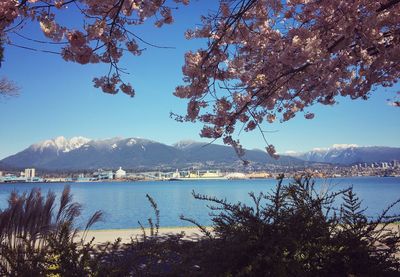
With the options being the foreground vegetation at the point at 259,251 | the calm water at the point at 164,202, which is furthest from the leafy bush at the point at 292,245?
the calm water at the point at 164,202

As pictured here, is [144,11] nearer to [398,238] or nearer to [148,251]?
[148,251]

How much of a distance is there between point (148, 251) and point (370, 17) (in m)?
3.14

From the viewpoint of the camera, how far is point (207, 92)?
4363 mm

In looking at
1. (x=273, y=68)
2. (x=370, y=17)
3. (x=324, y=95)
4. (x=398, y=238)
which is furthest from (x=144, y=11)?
(x=324, y=95)

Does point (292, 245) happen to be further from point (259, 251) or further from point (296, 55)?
point (296, 55)

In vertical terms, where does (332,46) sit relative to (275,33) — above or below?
below

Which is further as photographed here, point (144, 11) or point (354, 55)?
point (354, 55)

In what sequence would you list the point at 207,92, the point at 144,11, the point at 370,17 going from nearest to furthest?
the point at 370,17
the point at 144,11
the point at 207,92

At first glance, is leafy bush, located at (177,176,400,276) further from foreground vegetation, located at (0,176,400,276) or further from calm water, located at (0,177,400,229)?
calm water, located at (0,177,400,229)

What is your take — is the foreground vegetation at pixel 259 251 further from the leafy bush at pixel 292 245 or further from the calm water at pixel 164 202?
the calm water at pixel 164 202

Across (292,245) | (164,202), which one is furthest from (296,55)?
(164,202)

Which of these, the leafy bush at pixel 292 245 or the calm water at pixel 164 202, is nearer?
the leafy bush at pixel 292 245

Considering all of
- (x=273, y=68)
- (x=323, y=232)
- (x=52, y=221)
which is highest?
(x=273, y=68)

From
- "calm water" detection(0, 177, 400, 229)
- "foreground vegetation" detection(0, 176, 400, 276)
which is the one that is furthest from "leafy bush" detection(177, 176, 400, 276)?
"calm water" detection(0, 177, 400, 229)
